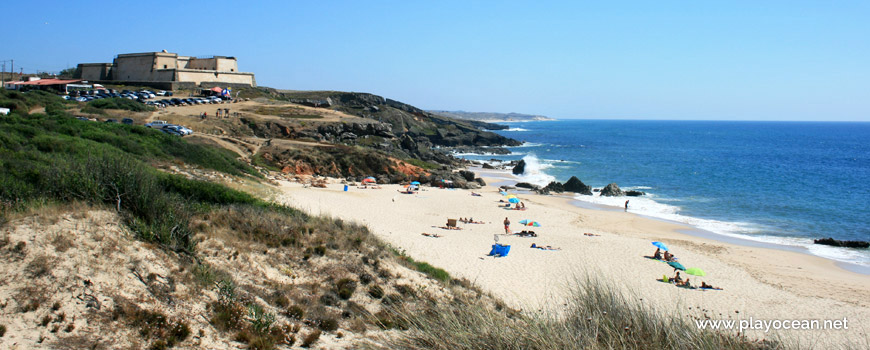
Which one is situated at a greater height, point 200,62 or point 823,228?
point 200,62

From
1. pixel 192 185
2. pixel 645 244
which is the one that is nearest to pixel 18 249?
pixel 192 185

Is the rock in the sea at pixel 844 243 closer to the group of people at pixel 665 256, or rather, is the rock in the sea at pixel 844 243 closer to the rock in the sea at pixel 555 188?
the group of people at pixel 665 256

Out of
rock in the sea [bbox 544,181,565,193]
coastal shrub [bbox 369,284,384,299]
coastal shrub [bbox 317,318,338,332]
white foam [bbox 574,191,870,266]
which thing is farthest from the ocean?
coastal shrub [bbox 317,318,338,332]

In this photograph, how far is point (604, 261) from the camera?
1831 cm

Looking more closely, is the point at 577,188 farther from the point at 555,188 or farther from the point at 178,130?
the point at 178,130

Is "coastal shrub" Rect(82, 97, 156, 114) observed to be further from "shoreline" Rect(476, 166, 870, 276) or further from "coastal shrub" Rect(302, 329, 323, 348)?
"coastal shrub" Rect(302, 329, 323, 348)

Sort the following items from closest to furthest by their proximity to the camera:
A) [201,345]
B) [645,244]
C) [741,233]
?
[201,345] < [645,244] < [741,233]

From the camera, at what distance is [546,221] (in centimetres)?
2645

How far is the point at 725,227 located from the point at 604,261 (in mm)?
12420

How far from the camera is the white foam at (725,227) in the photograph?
21.6m

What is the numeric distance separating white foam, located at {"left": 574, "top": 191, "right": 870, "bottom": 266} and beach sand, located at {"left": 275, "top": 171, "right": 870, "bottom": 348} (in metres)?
1.60

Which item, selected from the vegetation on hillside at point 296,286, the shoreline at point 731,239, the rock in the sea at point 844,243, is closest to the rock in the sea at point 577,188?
the shoreline at point 731,239

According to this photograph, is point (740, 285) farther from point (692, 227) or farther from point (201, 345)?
point (201, 345)

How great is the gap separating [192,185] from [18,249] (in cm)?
679
